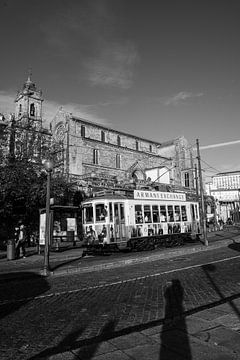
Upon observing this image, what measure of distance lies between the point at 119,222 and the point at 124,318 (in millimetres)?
11799

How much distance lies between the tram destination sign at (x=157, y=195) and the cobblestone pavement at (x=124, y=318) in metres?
9.04

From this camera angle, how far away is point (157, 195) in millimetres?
20328

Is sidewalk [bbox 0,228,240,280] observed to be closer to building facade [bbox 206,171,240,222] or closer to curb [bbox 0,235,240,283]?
curb [bbox 0,235,240,283]

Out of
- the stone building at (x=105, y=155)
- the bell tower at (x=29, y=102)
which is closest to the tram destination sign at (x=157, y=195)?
the stone building at (x=105, y=155)

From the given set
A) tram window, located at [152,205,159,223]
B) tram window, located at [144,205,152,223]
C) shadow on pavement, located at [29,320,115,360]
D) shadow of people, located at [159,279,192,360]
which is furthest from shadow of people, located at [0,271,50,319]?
tram window, located at [152,205,159,223]

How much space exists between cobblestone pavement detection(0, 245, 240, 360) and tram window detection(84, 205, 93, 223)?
7.57 m

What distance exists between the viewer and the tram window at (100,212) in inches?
683

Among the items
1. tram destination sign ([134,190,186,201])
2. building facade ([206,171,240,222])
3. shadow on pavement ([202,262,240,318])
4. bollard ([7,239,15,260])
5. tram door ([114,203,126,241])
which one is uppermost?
building facade ([206,171,240,222])

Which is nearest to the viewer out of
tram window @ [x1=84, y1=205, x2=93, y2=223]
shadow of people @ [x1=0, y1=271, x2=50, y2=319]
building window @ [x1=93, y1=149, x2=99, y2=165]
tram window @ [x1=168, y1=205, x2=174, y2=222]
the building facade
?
shadow of people @ [x1=0, y1=271, x2=50, y2=319]

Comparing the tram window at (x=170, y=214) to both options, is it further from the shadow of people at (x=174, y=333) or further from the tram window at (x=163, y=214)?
the shadow of people at (x=174, y=333)

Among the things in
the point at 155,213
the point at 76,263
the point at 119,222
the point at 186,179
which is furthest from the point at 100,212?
the point at 186,179

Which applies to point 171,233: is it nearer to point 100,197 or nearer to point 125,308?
point 100,197

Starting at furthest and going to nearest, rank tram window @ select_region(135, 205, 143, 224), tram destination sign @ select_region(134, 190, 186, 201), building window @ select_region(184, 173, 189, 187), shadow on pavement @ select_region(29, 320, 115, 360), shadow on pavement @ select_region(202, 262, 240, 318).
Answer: building window @ select_region(184, 173, 189, 187)
tram destination sign @ select_region(134, 190, 186, 201)
tram window @ select_region(135, 205, 143, 224)
shadow on pavement @ select_region(202, 262, 240, 318)
shadow on pavement @ select_region(29, 320, 115, 360)

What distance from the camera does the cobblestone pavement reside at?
4.35 metres
